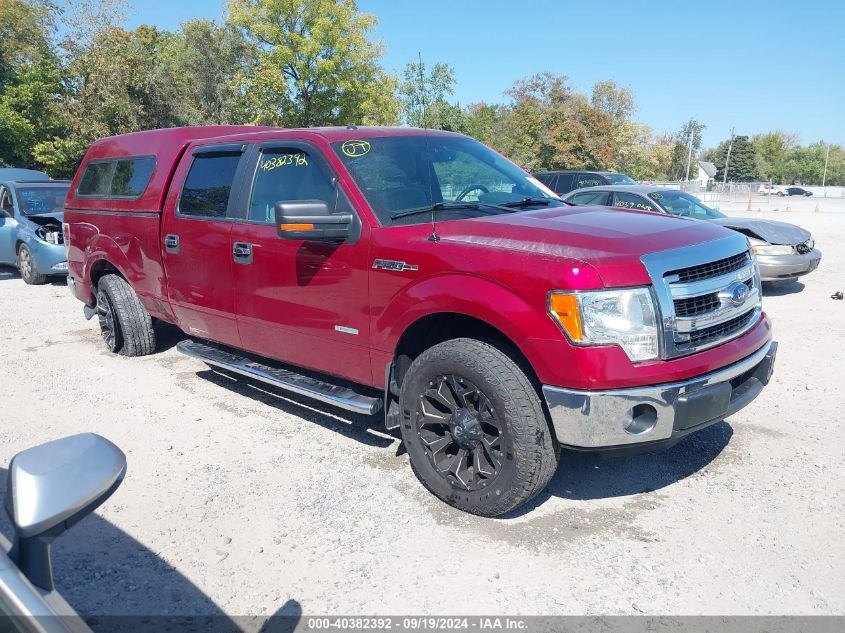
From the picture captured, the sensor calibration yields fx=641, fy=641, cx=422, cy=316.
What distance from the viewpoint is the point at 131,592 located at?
2879mm

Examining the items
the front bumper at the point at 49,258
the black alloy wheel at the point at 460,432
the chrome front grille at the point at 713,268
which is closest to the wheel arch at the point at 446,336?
the black alloy wheel at the point at 460,432

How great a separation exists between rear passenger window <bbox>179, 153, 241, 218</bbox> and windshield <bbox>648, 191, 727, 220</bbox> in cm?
658

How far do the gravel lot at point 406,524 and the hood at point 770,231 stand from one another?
4.39 m

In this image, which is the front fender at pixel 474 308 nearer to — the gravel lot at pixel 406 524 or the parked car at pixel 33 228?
the gravel lot at pixel 406 524

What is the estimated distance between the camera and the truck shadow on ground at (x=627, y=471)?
372 centimetres

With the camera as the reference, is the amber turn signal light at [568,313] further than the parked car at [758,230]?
No

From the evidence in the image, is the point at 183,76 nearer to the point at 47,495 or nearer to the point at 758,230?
the point at 758,230

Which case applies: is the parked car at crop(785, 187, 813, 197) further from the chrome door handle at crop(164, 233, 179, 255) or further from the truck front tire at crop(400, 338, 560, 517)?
the truck front tire at crop(400, 338, 560, 517)

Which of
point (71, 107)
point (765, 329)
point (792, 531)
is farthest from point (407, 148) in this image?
point (71, 107)

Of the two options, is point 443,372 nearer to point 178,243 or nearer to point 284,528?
point 284,528

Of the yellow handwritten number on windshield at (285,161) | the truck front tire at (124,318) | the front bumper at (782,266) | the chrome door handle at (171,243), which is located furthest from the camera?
the front bumper at (782,266)

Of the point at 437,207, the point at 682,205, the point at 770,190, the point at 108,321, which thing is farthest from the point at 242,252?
the point at 770,190

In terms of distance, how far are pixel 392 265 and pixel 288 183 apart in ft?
3.96

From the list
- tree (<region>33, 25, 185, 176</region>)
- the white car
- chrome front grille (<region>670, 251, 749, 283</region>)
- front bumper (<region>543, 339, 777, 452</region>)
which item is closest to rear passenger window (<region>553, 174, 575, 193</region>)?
chrome front grille (<region>670, 251, 749, 283</region>)
